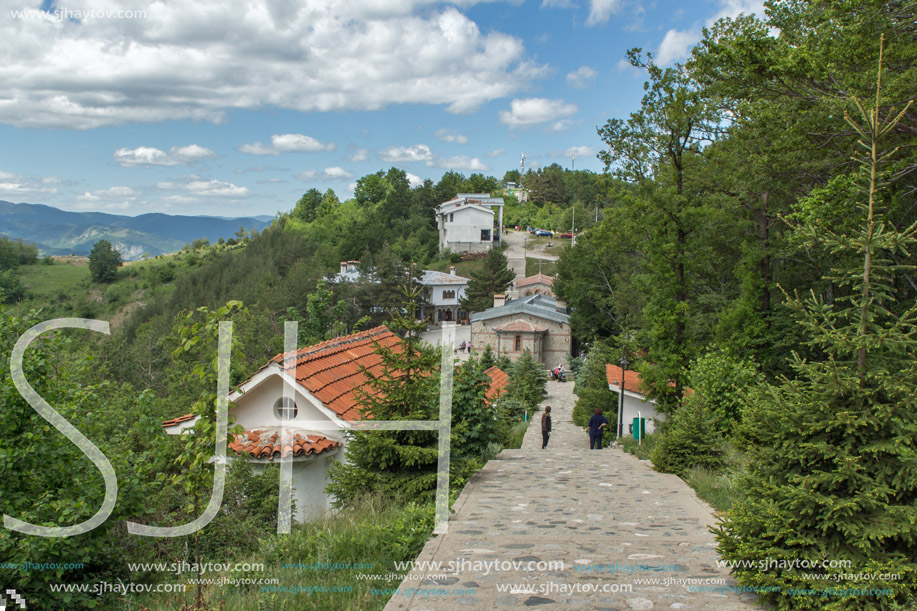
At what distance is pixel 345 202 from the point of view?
122688 millimetres

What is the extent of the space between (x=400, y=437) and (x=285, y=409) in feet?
18.5

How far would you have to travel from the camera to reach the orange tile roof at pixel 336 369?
13.0 metres

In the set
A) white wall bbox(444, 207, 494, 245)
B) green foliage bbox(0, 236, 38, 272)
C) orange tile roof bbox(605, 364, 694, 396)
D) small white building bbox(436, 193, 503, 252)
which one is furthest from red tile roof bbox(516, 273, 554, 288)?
green foliage bbox(0, 236, 38, 272)

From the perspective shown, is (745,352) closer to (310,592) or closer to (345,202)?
(310,592)

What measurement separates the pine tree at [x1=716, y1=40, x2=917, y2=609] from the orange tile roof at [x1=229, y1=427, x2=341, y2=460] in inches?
334

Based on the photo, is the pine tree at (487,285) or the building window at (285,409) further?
the pine tree at (487,285)

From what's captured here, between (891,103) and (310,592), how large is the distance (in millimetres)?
12179

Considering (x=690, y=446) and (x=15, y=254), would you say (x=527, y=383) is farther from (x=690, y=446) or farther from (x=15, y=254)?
(x=15, y=254)

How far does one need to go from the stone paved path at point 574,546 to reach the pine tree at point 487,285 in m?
51.0

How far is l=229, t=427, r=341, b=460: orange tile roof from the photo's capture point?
11695 millimetres

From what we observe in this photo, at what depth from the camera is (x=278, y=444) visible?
1202 cm

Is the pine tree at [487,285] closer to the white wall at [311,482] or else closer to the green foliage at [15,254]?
the white wall at [311,482]

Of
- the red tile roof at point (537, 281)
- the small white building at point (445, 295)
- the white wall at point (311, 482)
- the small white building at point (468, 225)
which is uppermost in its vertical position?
the small white building at point (468, 225)

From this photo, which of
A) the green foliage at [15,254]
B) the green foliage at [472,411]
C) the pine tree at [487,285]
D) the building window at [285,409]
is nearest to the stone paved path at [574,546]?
the green foliage at [472,411]
